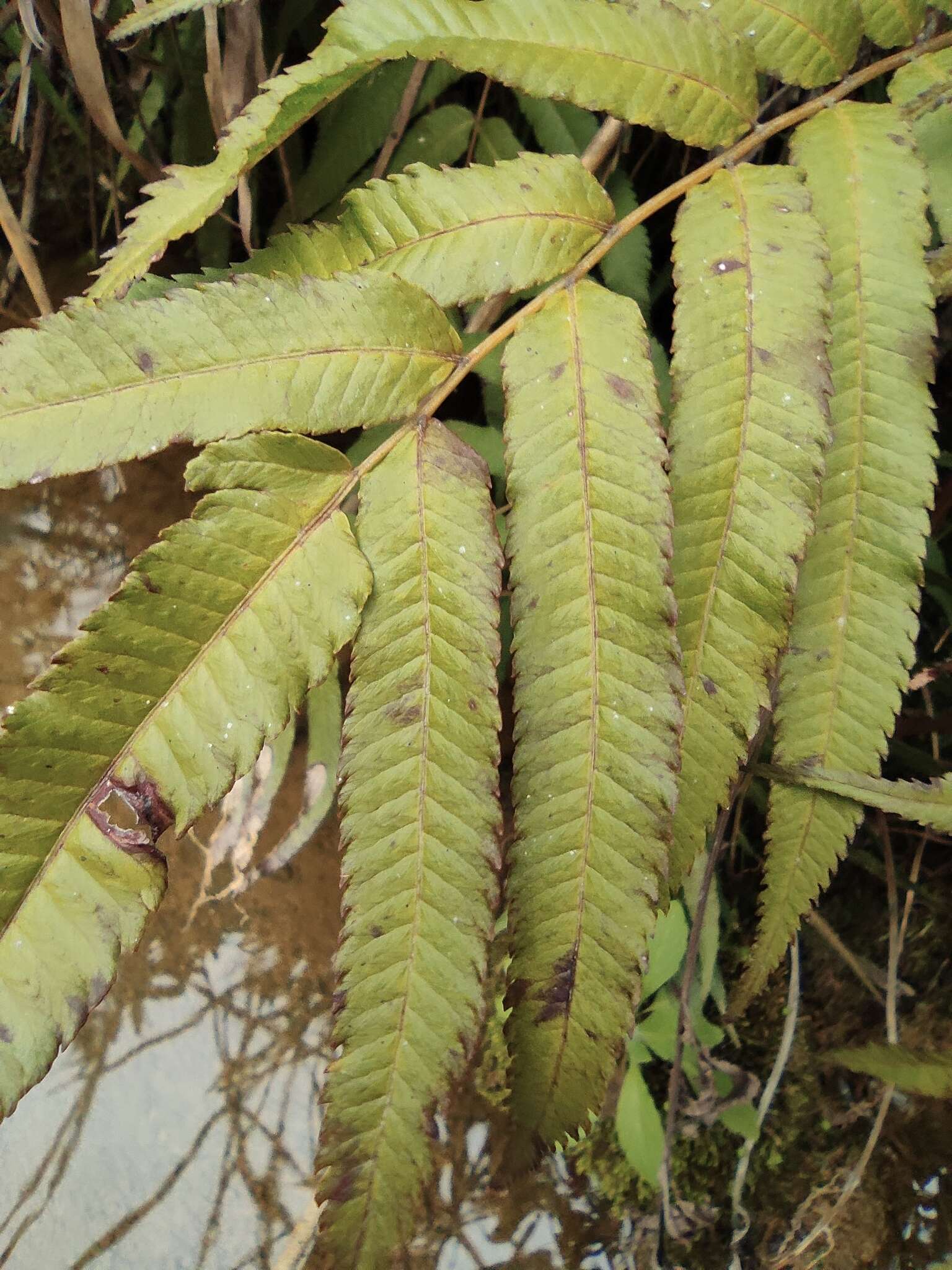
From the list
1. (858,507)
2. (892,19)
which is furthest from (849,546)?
(892,19)

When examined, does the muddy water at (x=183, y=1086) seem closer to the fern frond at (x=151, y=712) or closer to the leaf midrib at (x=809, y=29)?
the fern frond at (x=151, y=712)

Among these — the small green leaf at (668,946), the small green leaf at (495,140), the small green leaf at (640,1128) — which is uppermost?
the small green leaf at (495,140)

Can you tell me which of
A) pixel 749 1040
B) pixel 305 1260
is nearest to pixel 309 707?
pixel 305 1260

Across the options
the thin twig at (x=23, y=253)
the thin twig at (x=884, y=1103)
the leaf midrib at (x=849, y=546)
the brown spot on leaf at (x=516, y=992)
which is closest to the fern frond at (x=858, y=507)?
the leaf midrib at (x=849, y=546)

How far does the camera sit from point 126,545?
135 centimetres

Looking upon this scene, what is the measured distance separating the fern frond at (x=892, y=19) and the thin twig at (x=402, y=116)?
23.1 inches

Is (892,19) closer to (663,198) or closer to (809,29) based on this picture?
(809,29)

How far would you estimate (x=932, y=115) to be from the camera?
0.95 m

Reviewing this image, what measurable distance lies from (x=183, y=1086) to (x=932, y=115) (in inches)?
64.7

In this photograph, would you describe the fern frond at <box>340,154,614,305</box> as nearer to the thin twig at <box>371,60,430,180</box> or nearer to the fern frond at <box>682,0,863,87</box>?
the fern frond at <box>682,0,863,87</box>

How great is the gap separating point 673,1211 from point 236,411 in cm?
133

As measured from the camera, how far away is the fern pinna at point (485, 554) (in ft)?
2.10

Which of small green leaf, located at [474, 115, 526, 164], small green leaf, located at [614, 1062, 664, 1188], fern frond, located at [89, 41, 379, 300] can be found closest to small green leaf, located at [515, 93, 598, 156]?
small green leaf, located at [474, 115, 526, 164]

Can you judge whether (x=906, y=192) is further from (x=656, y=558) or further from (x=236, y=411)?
(x=236, y=411)
